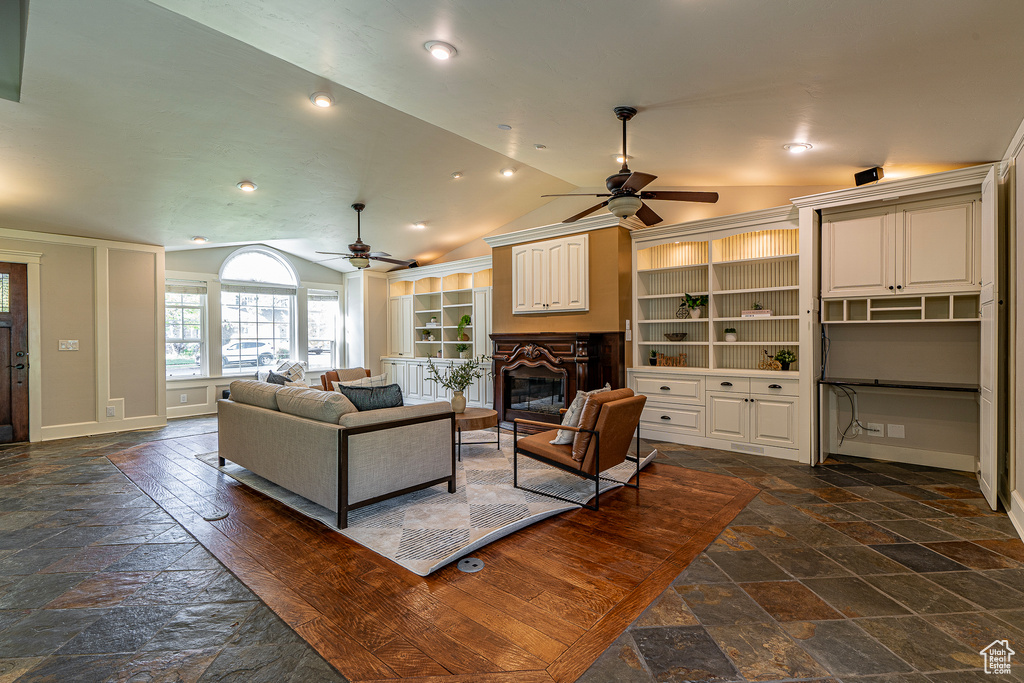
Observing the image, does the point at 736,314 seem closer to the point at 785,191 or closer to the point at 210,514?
the point at 785,191

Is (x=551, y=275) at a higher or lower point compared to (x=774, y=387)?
higher

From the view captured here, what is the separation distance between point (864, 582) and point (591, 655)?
1.62 m

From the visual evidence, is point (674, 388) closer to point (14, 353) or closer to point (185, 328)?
point (185, 328)

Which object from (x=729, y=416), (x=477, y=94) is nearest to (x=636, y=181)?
(x=477, y=94)

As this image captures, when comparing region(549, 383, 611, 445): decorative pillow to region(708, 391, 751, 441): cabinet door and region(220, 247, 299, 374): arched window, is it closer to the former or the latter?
region(708, 391, 751, 441): cabinet door

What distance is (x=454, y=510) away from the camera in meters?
3.37

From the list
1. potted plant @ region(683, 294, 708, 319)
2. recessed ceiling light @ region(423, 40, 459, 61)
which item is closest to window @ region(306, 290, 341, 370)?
potted plant @ region(683, 294, 708, 319)

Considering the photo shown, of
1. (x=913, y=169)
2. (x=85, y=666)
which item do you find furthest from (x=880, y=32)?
(x=85, y=666)

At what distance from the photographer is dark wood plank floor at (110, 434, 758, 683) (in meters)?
1.86

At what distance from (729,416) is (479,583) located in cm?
381

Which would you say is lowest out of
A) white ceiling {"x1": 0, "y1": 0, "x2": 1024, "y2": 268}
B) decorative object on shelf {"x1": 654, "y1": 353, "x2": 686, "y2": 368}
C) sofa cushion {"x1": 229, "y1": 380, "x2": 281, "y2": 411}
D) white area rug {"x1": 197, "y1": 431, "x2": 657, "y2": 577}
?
white area rug {"x1": 197, "y1": 431, "x2": 657, "y2": 577}

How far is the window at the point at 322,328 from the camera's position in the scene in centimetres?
946

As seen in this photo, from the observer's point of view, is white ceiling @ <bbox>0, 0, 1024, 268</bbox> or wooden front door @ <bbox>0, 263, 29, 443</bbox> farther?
wooden front door @ <bbox>0, 263, 29, 443</bbox>

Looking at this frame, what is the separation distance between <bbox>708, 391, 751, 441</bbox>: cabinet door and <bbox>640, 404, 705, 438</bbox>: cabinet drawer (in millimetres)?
123
